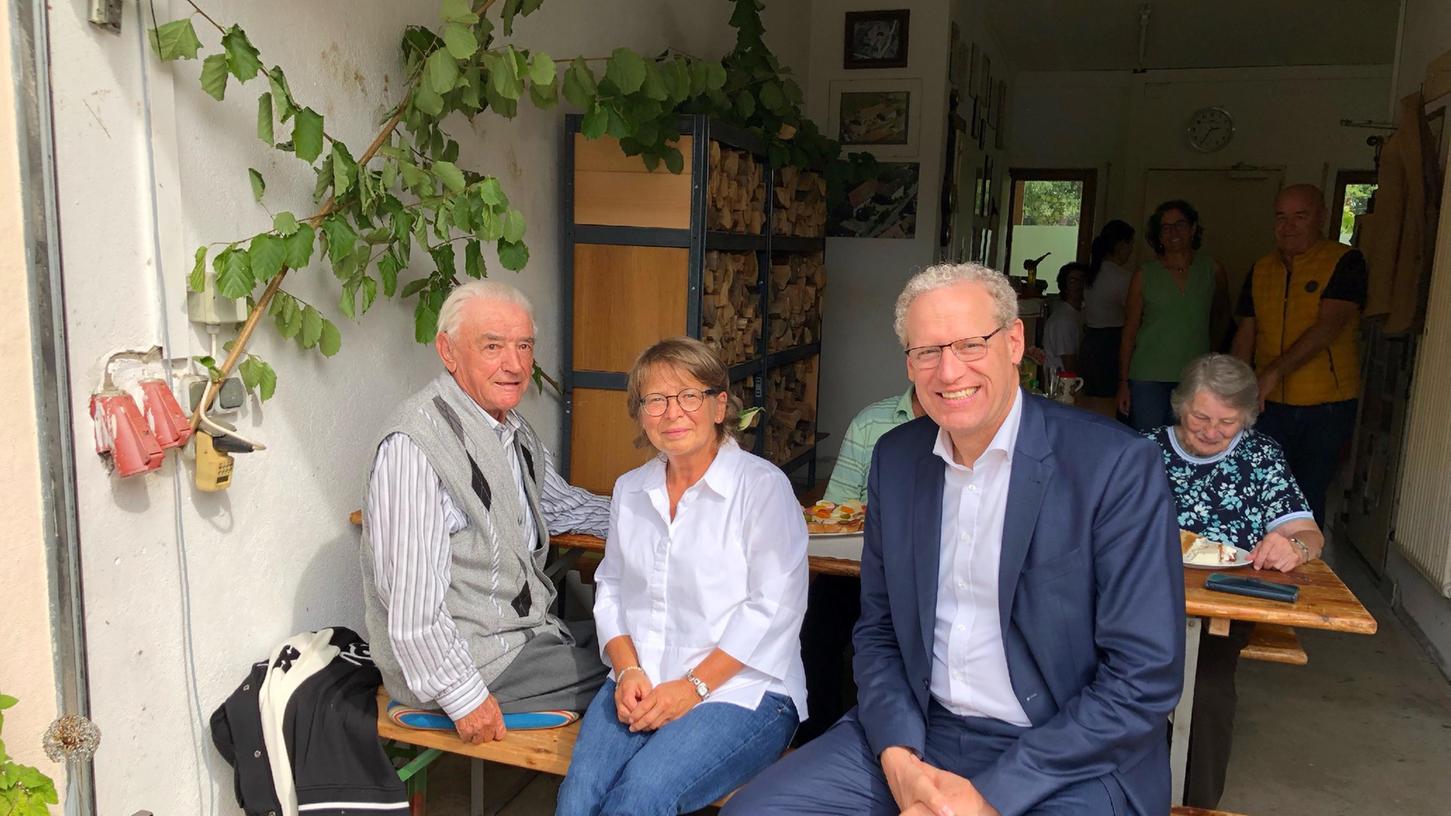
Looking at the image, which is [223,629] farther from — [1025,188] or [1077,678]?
[1025,188]

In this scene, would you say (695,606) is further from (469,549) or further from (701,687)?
(469,549)

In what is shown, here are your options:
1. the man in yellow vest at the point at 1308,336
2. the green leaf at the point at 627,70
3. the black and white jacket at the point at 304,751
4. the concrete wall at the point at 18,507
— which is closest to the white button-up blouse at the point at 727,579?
the black and white jacket at the point at 304,751

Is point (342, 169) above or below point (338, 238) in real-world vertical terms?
above

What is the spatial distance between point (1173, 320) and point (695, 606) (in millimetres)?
3294

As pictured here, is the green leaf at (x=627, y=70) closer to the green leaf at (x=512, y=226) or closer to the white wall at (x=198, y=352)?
the white wall at (x=198, y=352)

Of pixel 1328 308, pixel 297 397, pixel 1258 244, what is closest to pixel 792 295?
pixel 1328 308

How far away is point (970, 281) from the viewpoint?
70.6 inches

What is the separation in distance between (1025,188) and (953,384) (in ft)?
32.6

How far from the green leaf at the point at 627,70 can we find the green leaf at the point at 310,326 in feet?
3.77

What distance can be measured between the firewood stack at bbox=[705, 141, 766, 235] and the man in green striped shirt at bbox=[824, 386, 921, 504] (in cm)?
93

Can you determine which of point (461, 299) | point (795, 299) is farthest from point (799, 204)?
point (461, 299)

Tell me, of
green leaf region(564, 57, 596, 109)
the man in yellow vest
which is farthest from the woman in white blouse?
the man in yellow vest

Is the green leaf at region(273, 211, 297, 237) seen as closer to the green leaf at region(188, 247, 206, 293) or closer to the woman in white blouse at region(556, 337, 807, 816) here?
the green leaf at region(188, 247, 206, 293)

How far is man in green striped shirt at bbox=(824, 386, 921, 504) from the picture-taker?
2.98 meters
